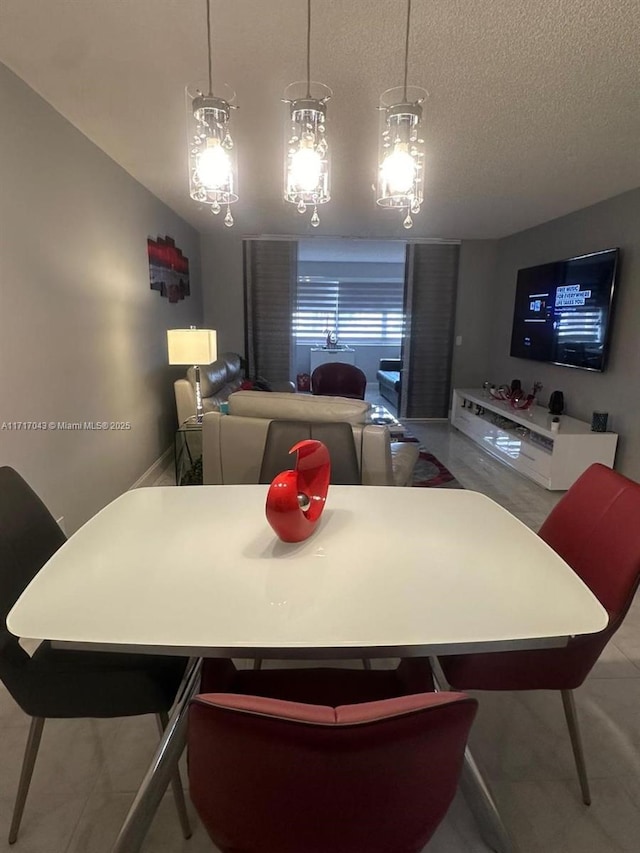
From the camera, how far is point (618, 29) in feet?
5.65

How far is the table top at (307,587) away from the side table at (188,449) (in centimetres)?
181

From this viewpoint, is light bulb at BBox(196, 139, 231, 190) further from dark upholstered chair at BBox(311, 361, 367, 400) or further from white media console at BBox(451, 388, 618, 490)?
dark upholstered chair at BBox(311, 361, 367, 400)

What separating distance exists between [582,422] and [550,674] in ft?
11.1

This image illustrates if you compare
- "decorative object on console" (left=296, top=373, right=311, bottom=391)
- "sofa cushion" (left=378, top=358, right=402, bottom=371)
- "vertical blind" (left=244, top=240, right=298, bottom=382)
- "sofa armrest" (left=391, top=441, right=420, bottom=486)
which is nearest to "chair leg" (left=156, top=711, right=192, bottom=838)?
"sofa armrest" (left=391, top=441, right=420, bottom=486)

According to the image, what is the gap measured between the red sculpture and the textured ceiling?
1508mm

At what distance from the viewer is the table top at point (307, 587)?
0.94 m

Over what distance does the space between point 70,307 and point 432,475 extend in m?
2.99

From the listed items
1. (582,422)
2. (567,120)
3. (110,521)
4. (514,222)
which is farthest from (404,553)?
(514,222)

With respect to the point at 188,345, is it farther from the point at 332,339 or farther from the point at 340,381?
the point at 332,339

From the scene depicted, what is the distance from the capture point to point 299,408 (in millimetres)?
2633

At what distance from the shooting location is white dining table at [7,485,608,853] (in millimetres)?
936

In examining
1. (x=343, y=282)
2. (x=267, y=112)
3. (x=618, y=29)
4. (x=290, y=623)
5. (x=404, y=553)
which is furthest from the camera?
(x=343, y=282)

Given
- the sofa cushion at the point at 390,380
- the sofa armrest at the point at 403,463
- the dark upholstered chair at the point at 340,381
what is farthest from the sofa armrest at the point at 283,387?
the sofa armrest at the point at 403,463

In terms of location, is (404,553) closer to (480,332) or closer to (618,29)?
(618,29)
